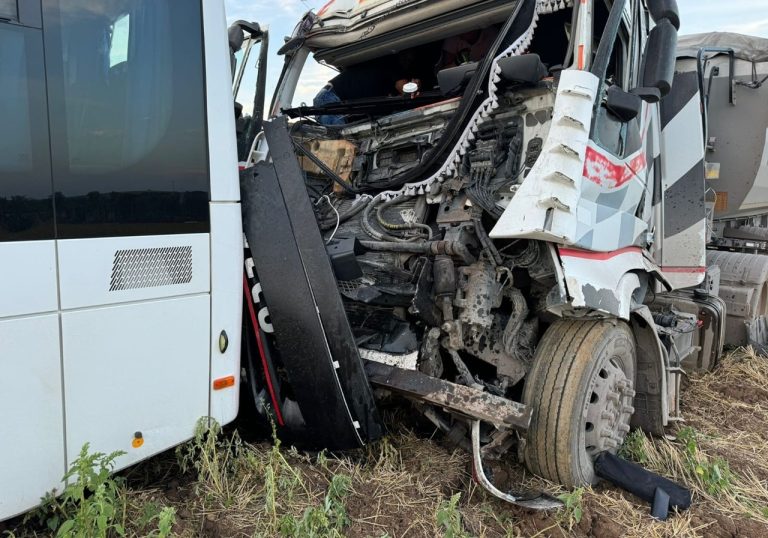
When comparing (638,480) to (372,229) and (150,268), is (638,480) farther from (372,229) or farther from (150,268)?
(150,268)

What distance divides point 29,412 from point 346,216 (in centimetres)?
205

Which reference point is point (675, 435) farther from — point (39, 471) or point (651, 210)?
point (39, 471)

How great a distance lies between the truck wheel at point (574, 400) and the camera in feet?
9.12

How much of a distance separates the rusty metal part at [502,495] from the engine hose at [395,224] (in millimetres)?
1054

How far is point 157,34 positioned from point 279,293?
44.7 inches

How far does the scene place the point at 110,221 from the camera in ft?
6.31

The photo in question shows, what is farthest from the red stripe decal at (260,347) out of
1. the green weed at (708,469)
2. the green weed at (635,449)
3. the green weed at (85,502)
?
the green weed at (708,469)

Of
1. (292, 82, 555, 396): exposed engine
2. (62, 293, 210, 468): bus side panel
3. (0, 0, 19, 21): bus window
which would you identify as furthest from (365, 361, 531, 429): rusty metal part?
(0, 0, 19, 21): bus window

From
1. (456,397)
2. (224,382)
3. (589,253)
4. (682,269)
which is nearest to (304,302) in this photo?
(224,382)

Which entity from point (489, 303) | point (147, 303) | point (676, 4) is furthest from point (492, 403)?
point (676, 4)

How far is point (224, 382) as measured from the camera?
2320mm

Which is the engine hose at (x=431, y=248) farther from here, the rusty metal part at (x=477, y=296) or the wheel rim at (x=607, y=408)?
the wheel rim at (x=607, y=408)

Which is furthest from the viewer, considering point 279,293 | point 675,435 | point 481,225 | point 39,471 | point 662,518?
point 675,435

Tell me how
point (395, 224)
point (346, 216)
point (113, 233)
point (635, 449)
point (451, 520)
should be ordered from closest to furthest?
1. point (113, 233)
2. point (451, 520)
3. point (395, 224)
4. point (635, 449)
5. point (346, 216)
